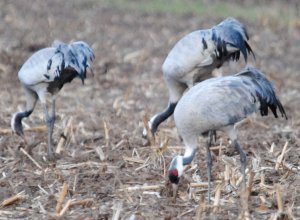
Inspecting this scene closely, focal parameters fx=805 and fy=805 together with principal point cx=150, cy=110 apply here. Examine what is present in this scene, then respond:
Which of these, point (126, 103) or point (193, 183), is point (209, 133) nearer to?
point (193, 183)

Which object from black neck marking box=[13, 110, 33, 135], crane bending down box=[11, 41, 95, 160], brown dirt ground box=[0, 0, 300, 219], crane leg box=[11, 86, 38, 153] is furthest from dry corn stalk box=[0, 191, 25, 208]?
black neck marking box=[13, 110, 33, 135]

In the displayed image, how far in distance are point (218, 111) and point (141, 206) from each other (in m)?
1.04

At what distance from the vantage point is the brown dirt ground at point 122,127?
6.50 meters

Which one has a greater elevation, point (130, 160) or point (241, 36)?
point (241, 36)

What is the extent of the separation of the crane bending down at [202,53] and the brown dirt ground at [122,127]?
0.61 m

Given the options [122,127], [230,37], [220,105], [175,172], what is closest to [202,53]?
[230,37]

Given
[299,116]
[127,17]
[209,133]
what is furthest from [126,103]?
[127,17]

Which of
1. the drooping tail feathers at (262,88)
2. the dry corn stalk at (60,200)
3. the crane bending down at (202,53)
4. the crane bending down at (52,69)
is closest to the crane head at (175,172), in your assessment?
the dry corn stalk at (60,200)

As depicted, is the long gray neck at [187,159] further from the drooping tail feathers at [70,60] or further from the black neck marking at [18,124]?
the black neck marking at [18,124]

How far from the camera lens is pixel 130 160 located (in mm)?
7734

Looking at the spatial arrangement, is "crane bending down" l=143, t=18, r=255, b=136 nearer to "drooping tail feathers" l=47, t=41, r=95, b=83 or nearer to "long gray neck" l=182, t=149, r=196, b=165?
"drooping tail feathers" l=47, t=41, r=95, b=83

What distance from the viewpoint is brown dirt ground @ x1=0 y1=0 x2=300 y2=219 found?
21.3 feet

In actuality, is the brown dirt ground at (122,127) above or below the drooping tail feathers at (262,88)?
below

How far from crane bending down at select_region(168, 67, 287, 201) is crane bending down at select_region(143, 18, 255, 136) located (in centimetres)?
132
